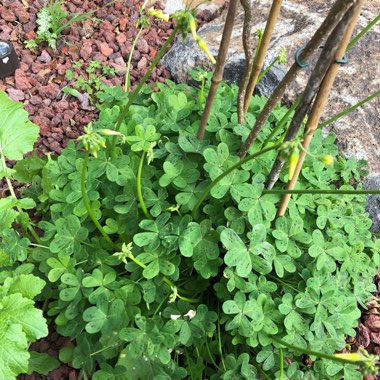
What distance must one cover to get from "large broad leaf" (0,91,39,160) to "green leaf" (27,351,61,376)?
848 millimetres

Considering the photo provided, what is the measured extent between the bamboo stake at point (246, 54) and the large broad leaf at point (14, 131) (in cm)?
91

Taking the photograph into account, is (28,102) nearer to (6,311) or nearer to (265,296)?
(6,311)

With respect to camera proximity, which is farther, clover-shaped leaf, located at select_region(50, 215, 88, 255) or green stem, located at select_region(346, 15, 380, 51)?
clover-shaped leaf, located at select_region(50, 215, 88, 255)

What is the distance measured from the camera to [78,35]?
3410 mm

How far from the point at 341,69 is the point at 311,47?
1492mm

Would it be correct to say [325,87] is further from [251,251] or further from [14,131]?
[14,131]

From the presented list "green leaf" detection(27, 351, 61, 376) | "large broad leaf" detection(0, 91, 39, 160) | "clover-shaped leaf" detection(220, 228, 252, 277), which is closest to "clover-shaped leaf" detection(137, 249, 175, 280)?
"clover-shaped leaf" detection(220, 228, 252, 277)

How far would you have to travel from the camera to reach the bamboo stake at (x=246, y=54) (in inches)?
64.1

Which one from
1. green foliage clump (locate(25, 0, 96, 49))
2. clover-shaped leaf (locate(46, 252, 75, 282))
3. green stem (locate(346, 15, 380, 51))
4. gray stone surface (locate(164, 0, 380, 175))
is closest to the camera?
green stem (locate(346, 15, 380, 51))

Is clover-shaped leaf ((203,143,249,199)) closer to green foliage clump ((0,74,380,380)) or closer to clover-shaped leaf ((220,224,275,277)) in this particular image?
green foliage clump ((0,74,380,380))

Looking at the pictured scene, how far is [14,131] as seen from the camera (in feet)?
7.07

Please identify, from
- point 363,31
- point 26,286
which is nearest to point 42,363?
point 26,286

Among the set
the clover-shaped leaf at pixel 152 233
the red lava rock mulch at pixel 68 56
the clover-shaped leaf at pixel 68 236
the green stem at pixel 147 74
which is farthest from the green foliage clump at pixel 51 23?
the clover-shaped leaf at pixel 152 233

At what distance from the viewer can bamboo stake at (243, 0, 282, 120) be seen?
170 centimetres
